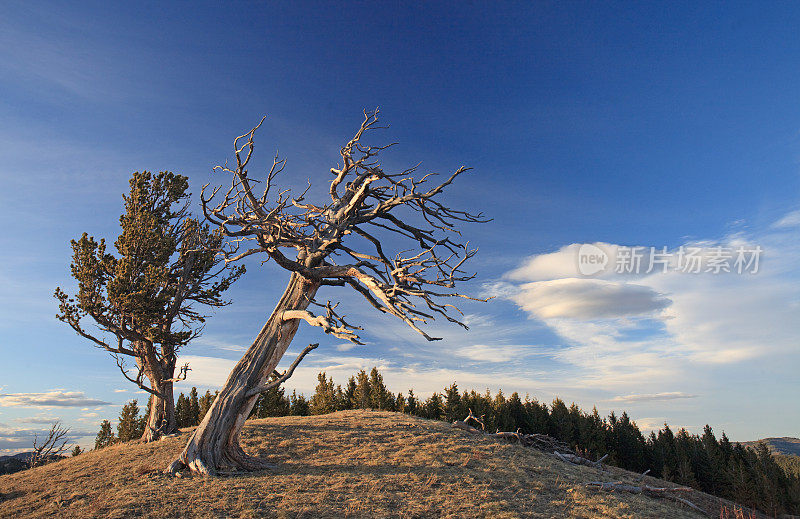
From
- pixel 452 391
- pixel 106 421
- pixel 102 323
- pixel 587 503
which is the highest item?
pixel 102 323

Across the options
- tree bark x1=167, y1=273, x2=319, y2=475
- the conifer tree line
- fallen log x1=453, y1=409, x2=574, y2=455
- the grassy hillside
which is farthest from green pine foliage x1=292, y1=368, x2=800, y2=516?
tree bark x1=167, y1=273, x2=319, y2=475

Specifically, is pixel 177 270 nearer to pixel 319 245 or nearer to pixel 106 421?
pixel 319 245

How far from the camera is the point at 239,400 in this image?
1245cm

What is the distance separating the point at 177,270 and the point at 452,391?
17.7 m

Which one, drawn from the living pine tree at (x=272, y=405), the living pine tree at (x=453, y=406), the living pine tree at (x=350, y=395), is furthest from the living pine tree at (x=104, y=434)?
the living pine tree at (x=453, y=406)

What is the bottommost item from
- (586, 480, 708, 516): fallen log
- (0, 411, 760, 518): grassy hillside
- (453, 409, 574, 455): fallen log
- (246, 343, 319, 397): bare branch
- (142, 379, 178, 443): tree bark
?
(586, 480, 708, 516): fallen log

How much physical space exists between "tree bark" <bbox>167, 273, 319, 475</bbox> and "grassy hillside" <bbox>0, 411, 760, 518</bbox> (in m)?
0.68

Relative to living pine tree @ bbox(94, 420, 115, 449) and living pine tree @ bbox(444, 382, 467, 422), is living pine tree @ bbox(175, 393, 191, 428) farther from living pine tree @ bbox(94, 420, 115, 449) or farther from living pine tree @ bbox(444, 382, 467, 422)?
living pine tree @ bbox(444, 382, 467, 422)

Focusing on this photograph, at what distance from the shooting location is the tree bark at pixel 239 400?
11859mm

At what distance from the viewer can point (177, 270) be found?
20062 mm

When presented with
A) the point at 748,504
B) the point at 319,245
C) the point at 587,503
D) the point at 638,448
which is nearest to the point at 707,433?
the point at 638,448

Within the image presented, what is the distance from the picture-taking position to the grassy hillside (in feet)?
30.2

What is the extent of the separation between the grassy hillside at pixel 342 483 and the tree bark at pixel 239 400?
0.68m

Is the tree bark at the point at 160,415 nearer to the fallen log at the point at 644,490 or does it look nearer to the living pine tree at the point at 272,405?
the living pine tree at the point at 272,405
